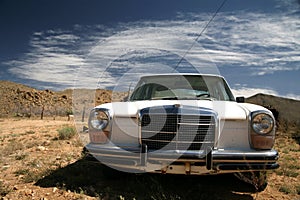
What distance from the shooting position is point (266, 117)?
3162 millimetres

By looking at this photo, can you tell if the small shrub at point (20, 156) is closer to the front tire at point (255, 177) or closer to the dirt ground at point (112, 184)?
the dirt ground at point (112, 184)

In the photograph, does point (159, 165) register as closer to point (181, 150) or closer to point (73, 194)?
point (181, 150)

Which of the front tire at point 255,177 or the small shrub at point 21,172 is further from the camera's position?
the small shrub at point 21,172

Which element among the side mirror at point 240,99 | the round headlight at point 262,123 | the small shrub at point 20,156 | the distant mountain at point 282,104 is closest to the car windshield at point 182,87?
the side mirror at point 240,99

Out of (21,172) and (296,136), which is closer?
(21,172)

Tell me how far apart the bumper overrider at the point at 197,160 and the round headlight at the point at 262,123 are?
249 mm

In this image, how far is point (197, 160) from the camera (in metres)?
2.92

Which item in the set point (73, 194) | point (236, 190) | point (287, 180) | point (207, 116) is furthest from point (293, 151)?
point (73, 194)

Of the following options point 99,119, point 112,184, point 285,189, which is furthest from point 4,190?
point 285,189

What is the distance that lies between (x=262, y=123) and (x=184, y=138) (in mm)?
968

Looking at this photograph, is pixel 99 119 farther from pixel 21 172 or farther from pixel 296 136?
pixel 296 136

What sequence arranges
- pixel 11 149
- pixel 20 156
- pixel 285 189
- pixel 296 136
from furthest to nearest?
pixel 296 136
pixel 11 149
pixel 20 156
pixel 285 189

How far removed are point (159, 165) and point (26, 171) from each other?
245 cm

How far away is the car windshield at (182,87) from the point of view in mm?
4434
